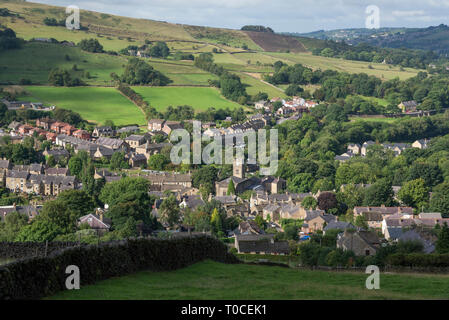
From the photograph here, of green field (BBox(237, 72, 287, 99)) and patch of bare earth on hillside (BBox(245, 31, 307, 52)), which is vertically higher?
patch of bare earth on hillside (BBox(245, 31, 307, 52))

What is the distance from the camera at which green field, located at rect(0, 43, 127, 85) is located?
94.0 metres

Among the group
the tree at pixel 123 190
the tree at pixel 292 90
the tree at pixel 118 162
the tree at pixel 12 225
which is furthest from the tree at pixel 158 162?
the tree at pixel 292 90

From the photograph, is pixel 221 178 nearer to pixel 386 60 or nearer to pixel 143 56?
pixel 143 56

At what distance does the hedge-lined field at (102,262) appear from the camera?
44.6ft

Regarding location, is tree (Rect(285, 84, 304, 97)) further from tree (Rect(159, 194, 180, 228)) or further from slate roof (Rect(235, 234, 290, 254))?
slate roof (Rect(235, 234, 290, 254))

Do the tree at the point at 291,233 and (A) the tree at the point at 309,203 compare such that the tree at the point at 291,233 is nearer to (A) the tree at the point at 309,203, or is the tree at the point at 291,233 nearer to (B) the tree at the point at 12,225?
(A) the tree at the point at 309,203

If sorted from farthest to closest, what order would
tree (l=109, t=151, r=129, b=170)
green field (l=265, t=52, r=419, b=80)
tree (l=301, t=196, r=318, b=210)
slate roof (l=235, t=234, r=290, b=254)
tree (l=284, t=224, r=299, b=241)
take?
green field (l=265, t=52, r=419, b=80)
tree (l=109, t=151, r=129, b=170)
tree (l=301, t=196, r=318, b=210)
tree (l=284, t=224, r=299, b=241)
slate roof (l=235, t=234, r=290, b=254)

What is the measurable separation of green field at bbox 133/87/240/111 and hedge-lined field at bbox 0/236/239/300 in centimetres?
7104

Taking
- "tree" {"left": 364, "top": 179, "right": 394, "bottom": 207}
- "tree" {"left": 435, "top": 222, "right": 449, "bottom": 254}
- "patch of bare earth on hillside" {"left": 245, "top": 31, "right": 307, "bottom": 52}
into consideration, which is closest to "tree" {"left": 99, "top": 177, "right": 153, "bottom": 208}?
"tree" {"left": 364, "top": 179, "right": 394, "bottom": 207}

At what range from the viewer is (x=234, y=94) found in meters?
99.7

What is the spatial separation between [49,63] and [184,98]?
1988 centimetres

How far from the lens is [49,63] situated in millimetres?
99188

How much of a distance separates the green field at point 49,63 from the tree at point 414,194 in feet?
179
